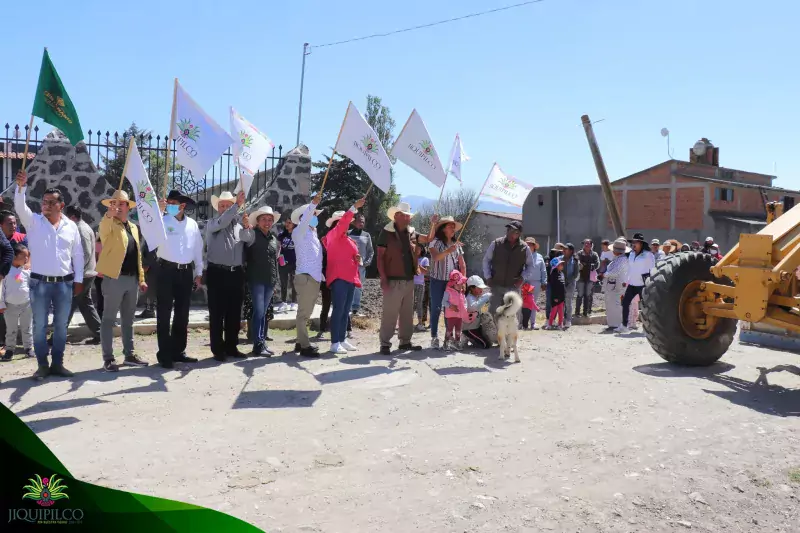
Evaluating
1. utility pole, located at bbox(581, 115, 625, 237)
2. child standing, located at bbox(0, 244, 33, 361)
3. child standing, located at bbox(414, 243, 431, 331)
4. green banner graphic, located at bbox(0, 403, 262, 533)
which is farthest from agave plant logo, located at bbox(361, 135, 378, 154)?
utility pole, located at bbox(581, 115, 625, 237)

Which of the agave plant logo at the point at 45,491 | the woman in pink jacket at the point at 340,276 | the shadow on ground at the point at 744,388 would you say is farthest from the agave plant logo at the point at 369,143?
the agave plant logo at the point at 45,491

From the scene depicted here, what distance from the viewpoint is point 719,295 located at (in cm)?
727

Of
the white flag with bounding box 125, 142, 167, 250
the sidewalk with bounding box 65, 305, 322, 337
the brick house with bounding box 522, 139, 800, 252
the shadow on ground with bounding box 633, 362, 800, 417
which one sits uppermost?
the brick house with bounding box 522, 139, 800, 252

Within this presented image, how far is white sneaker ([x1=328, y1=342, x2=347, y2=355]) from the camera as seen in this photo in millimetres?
8289

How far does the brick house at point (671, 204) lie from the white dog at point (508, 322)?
24.1m

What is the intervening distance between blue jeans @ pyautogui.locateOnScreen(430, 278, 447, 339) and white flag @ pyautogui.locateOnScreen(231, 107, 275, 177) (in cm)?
285

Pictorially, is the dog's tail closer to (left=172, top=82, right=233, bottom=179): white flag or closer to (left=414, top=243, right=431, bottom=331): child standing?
(left=414, top=243, right=431, bottom=331): child standing

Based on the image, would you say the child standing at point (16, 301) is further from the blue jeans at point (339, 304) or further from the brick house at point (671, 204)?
the brick house at point (671, 204)

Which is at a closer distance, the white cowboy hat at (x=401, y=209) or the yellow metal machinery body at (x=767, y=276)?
the yellow metal machinery body at (x=767, y=276)

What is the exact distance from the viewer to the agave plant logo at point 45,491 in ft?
8.02

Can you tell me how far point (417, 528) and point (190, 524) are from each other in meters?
1.14

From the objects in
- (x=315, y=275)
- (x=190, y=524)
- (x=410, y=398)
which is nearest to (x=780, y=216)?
(x=410, y=398)

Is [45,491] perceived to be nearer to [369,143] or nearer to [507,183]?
[369,143]

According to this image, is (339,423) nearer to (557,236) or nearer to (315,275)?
(315,275)
